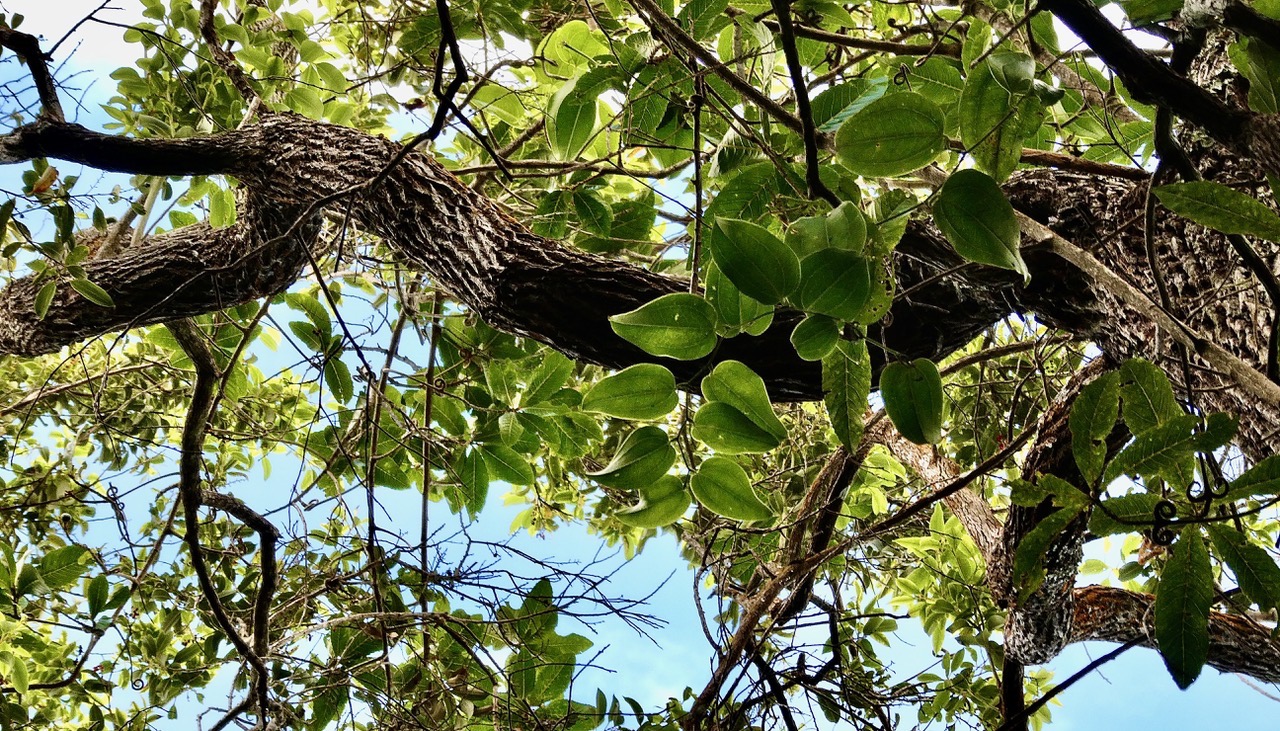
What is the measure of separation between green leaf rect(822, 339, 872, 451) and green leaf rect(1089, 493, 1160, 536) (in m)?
0.22

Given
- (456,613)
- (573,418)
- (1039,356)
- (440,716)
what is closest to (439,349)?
(573,418)

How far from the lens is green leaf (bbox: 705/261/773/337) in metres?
0.76

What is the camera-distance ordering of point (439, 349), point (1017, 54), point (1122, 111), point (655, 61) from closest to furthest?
point (1017, 54), point (655, 61), point (1122, 111), point (439, 349)

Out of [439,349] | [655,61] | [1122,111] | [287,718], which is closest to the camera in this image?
[655,61]

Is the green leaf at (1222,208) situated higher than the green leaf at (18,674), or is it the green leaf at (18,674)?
the green leaf at (1222,208)

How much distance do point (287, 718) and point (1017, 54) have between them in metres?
1.58

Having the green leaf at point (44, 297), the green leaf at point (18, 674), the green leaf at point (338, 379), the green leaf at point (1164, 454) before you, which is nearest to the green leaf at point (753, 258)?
the green leaf at point (1164, 454)

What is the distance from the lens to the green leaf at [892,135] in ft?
2.27

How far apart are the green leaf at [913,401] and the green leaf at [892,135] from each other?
0.19 m

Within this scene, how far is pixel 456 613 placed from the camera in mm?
1635

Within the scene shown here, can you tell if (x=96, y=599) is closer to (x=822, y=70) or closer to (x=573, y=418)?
(x=573, y=418)

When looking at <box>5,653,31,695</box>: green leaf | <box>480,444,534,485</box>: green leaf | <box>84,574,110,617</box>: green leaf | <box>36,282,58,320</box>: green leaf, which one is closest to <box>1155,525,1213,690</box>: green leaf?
<box>480,444,534,485</box>: green leaf

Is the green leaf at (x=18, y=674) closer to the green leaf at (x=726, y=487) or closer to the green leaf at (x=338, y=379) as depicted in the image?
the green leaf at (x=338, y=379)

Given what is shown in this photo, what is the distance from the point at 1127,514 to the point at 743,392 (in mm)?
356
